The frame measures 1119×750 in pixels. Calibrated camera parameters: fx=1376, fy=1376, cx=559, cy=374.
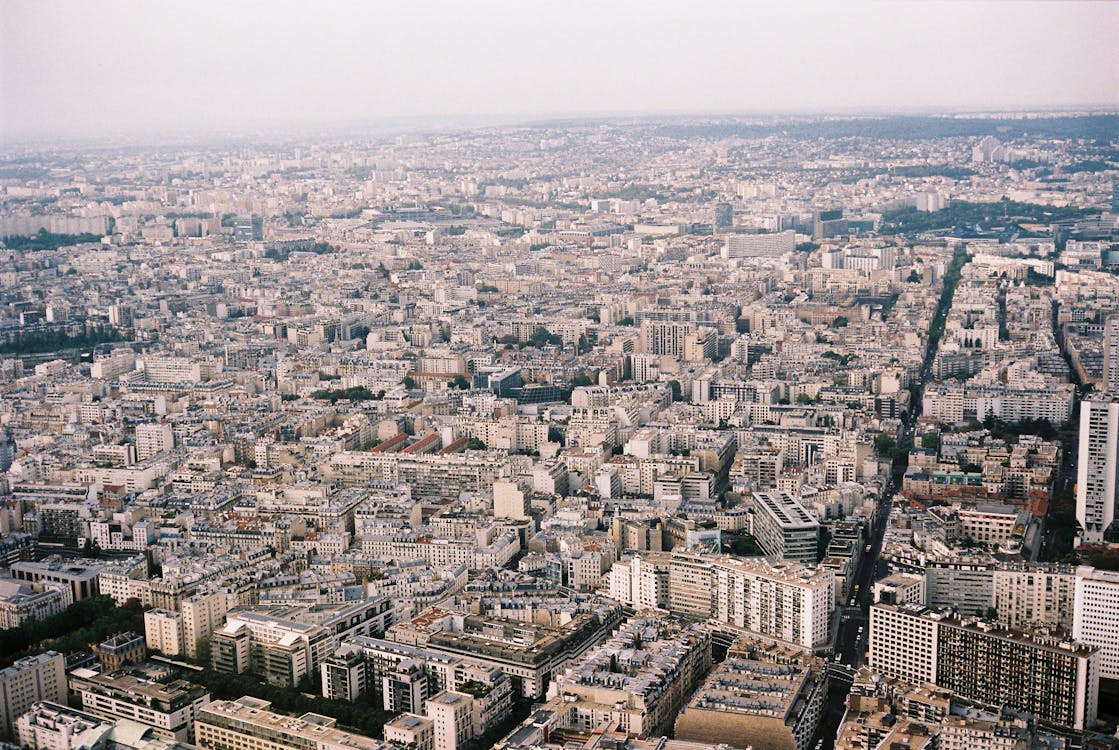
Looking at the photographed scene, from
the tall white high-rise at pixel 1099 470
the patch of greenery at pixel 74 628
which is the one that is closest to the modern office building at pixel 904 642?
the tall white high-rise at pixel 1099 470

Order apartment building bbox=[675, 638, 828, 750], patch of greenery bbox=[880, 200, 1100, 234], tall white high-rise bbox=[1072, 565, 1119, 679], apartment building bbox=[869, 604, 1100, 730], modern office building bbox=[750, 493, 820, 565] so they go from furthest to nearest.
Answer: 1. patch of greenery bbox=[880, 200, 1100, 234]
2. modern office building bbox=[750, 493, 820, 565]
3. tall white high-rise bbox=[1072, 565, 1119, 679]
4. apartment building bbox=[869, 604, 1100, 730]
5. apartment building bbox=[675, 638, 828, 750]

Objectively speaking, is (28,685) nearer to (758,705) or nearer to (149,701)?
(149,701)

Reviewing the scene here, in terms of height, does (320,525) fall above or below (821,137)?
below

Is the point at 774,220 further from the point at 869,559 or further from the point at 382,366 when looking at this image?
the point at 869,559

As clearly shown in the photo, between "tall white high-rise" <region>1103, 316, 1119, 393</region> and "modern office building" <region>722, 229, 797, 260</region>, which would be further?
"modern office building" <region>722, 229, 797, 260</region>

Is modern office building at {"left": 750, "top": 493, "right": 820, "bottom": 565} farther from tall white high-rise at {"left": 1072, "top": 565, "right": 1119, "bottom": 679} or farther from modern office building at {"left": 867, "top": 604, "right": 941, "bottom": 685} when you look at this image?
tall white high-rise at {"left": 1072, "top": 565, "right": 1119, "bottom": 679}

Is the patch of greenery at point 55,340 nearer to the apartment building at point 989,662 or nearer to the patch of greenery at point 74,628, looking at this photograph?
the patch of greenery at point 74,628

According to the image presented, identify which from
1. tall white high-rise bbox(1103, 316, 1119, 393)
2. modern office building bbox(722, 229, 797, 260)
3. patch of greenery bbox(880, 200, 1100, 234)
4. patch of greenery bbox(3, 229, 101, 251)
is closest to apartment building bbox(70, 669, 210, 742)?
tall white high-rise bbox(1103, 316, 1119, 393)

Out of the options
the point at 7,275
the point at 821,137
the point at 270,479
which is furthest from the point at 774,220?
the point at 270,479

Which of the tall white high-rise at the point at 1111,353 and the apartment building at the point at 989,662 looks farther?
the tall white high-rise at the point at 1111,353
